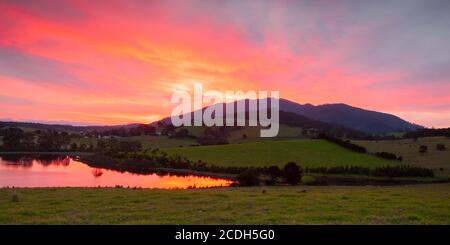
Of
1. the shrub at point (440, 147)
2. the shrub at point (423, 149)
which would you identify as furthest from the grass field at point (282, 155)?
the shrub at point (440, 147)

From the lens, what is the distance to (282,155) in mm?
121625

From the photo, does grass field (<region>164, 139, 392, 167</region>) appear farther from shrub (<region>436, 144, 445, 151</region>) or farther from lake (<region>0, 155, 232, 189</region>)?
lake (<region>0, 155, 232, 189</region>)

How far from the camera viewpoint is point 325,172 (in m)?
95.2

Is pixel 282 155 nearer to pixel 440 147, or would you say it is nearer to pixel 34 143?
pixel 440 147

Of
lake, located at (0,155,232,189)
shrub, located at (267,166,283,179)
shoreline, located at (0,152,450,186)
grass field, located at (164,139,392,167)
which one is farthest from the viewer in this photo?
grass field, located at (164,139,392,167)

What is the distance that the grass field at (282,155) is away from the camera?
110 metres

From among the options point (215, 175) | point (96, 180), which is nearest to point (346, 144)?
point (215, 175)

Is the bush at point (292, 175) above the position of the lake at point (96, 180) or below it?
above

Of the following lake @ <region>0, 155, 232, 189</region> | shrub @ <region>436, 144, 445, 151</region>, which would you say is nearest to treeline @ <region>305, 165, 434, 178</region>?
lake @ <region>0, 155, 232, 189</region>

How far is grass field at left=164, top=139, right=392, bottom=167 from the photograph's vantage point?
11031 cm

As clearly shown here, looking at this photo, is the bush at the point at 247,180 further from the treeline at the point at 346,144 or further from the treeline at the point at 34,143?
the treeline at the point at 34,143
